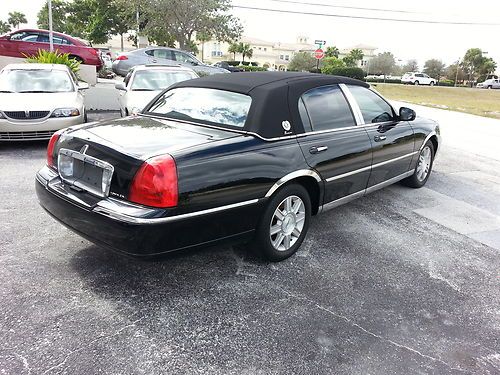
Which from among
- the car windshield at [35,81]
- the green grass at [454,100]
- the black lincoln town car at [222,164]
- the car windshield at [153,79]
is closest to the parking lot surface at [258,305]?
the black lincoln town car at [222,164]

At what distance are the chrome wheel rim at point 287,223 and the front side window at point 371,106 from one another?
57.6 inches

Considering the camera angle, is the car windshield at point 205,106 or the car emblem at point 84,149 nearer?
the car emblem at point 84,149

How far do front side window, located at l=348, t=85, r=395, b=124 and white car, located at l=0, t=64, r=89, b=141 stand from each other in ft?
16.6

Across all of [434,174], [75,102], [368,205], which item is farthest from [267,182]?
[75,102]

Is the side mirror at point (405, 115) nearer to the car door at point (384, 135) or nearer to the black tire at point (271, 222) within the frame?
the car door at point (384, 135)

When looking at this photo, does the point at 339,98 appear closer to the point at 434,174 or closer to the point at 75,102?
the point at 434,174

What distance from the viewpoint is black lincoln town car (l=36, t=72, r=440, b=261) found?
2.77 meters

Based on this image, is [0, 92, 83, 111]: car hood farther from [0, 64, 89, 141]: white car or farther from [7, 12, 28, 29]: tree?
[7, 12, 28, 29]: tree

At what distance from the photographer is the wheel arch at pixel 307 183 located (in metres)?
3.35

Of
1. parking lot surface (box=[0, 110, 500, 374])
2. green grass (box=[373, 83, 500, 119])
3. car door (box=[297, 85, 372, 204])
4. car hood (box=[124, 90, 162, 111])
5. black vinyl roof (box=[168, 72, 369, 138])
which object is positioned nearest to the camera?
parking lot surface (box=[0, 110, 500, 374])

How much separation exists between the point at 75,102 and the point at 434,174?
6.41 metres

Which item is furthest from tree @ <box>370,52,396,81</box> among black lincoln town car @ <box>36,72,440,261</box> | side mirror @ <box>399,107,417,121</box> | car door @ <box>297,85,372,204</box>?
black lincoln town car @ <box>36,72,440,261</box>

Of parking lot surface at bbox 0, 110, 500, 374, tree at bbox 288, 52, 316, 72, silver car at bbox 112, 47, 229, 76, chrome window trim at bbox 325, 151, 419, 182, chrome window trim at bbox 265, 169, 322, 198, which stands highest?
tree at bbox 288, 52, 316, 72

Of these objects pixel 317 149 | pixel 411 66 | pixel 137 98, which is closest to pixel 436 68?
pixel 411 66
